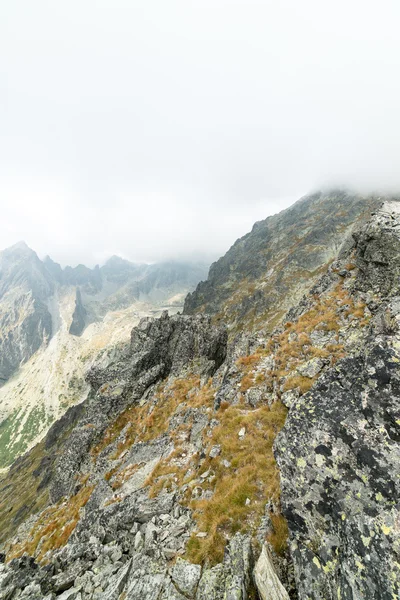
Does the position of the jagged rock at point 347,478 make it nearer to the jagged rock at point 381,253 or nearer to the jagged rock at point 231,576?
the jagged rock at point 231,576

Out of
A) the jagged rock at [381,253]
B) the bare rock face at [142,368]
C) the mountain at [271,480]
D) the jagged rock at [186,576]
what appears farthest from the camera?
the bare rock face at [142,368]

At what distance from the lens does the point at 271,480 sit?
12367 mm

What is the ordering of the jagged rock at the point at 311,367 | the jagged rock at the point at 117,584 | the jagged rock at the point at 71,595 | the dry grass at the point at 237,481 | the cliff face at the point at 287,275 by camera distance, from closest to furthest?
the jagged rock at the point at 117,584 < the jagged rock at the point at 71,595 < the dry grass at the point at 237,481 < the jagged rock at the point at 311,367 < the cliff face at the point at 287,275

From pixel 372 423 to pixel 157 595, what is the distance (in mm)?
9668

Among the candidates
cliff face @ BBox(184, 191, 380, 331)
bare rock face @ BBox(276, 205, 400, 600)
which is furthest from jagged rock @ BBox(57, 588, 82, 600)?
cliff face @ BBox(184, 191, 380, 331)

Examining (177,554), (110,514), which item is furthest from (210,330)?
(177,554)

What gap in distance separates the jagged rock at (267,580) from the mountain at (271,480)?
4 cm

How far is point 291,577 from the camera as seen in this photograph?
7703 millimetres

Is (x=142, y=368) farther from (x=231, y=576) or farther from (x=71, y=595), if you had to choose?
(x=231, y=576)

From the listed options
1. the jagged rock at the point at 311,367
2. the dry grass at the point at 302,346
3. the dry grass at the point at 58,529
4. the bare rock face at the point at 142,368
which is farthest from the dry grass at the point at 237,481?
the bare rock face at the point at 142,368

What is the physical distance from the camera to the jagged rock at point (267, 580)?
7.08m

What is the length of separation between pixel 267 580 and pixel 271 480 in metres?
5.07

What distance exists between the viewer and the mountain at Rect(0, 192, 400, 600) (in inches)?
276

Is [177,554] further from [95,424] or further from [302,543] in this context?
[95,424]
